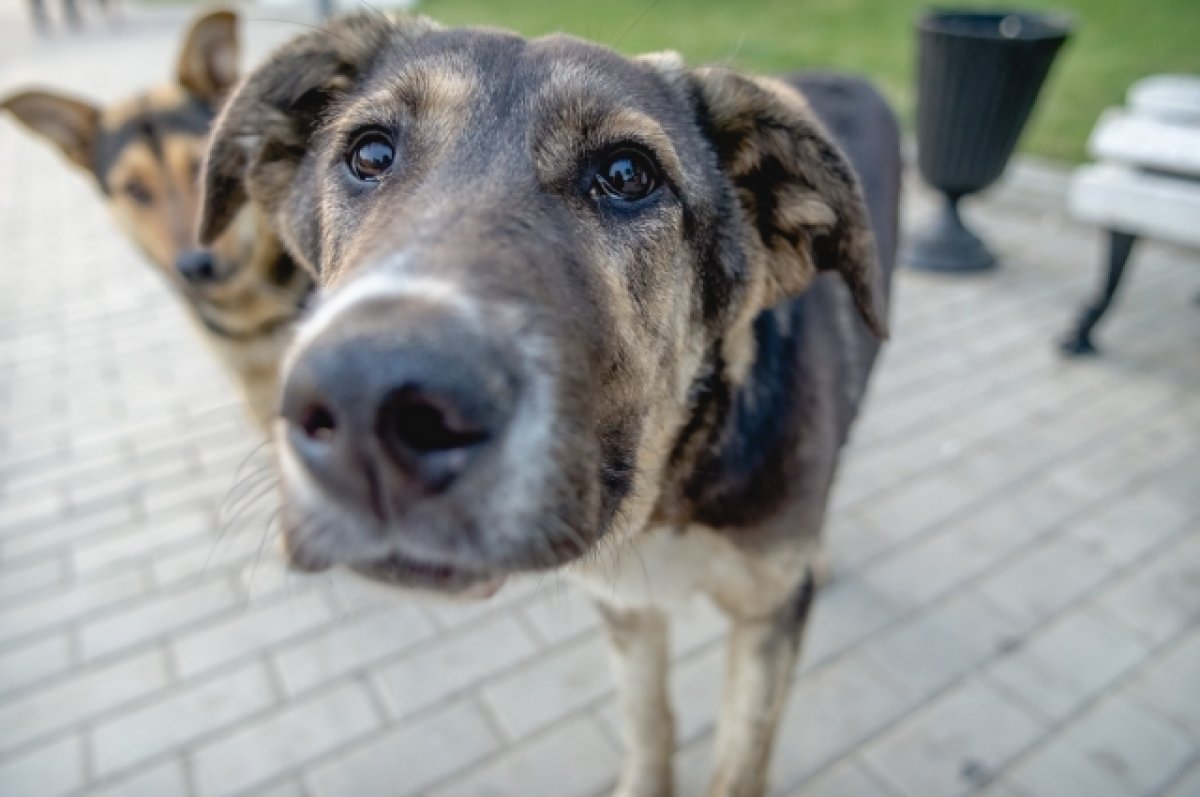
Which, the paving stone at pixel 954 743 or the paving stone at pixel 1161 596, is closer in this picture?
the paving stone at pixel 954 743

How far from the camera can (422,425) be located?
1.19m

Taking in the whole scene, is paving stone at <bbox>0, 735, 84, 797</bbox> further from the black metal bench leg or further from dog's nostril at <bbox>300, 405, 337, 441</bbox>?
the black metal bench leg

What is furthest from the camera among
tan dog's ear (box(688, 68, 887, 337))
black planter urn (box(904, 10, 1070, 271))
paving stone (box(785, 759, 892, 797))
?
black planter urn (box(904, 10, 1070, 271))

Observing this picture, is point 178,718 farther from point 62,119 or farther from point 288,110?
point 62,119

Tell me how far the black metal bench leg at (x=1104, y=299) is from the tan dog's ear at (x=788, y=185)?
143 inches

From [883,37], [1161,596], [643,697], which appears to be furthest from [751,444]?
[883,37]

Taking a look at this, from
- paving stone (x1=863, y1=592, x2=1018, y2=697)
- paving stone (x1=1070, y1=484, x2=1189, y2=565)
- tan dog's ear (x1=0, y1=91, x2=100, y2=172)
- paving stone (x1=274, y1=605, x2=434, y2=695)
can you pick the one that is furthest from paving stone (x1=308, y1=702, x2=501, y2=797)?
tan dog's ear (x1=0, y1=91, x2=100, y2=172)

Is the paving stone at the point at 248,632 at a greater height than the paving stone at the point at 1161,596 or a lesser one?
lesser

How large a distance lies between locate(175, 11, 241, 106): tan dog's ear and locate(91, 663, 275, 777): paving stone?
2.75 meters

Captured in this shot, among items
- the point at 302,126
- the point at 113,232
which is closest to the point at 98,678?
the point at 302,126

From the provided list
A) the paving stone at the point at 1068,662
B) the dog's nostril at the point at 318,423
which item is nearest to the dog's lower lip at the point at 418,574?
the dog's nostril at the point at 318,423

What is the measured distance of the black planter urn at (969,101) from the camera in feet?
18.4

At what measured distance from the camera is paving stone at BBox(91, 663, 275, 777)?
300cm

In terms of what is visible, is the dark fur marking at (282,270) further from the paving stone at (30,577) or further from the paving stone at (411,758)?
the paving stone at (411,758)
